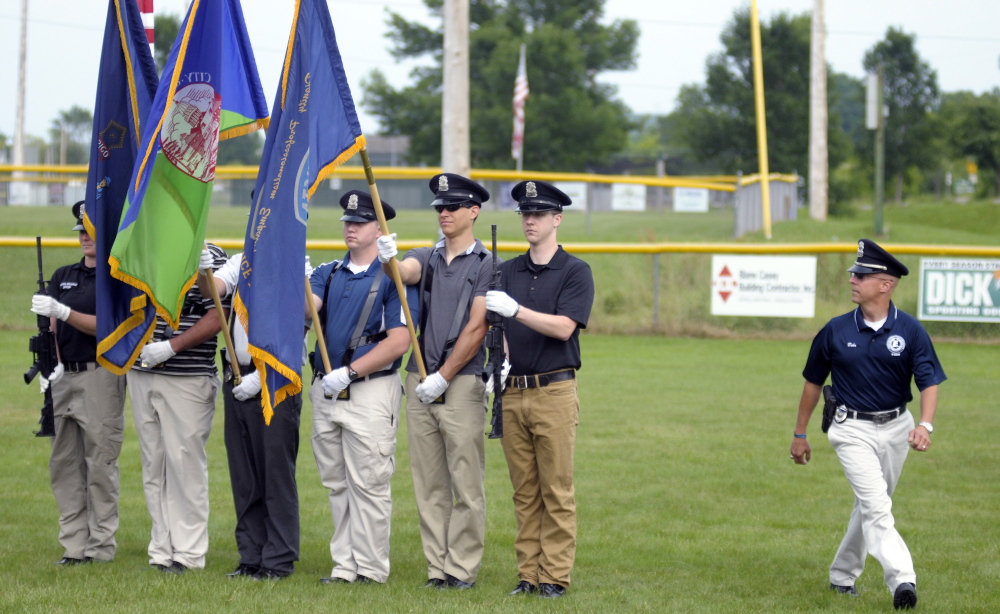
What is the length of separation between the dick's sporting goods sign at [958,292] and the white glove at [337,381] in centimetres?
1257

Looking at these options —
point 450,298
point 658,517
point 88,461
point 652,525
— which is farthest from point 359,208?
point 658,517

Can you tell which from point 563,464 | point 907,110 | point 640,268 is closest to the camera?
point 563,464

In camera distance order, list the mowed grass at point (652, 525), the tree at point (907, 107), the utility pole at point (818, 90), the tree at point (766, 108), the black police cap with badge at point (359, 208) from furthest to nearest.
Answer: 1. the tree at point (907, 107)
2. the tree at point (766, 108)
3. the utility pole at point (818, 90)
4. the black police cap with badge at point (359, 208)
5. the mowed grass at point (652, 525)

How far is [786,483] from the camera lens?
9.08 meters

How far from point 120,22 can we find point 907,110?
58.5m

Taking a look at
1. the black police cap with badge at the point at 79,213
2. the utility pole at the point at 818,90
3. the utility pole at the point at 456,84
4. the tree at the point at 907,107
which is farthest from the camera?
the tree at the point at 907,107

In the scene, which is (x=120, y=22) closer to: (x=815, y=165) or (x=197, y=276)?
(x=197, y=276)

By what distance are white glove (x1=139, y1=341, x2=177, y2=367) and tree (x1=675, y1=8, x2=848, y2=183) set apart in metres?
50.9

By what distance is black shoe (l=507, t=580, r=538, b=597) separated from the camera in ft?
20.3

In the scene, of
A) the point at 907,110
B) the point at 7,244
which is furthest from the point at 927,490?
the point at 907,110

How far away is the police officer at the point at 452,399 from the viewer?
625cm

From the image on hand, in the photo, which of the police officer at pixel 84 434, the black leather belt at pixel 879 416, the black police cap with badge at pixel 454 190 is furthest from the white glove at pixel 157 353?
the black leather belt at pixel 879 416

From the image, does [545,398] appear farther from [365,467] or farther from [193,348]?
[193,348]

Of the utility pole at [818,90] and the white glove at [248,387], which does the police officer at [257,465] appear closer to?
the white glove at [248,387]
